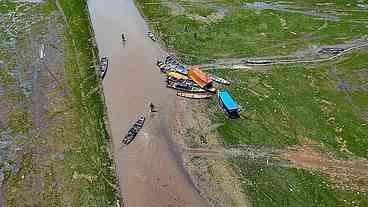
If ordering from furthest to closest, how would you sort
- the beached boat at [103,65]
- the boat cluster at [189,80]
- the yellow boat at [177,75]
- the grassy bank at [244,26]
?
the grassy bank at [244,26]
the beached boat at [103,65]
the yellow boat at [177,75]
the boat cluster at [189,80]

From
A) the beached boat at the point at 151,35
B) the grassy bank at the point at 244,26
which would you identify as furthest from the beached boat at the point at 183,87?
the beached boat at the point at 151,35

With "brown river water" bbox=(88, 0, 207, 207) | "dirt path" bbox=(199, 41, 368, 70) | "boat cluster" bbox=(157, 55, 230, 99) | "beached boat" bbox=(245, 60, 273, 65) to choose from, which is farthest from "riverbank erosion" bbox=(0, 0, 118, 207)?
"beached boat" bbox=(245, 60, 273, 65)

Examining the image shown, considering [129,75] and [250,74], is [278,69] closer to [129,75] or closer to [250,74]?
[250,74]

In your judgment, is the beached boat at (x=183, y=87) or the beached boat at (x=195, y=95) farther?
the beached boat at (x=183, y=87)

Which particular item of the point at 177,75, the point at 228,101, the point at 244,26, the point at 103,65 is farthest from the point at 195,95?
the point at 244,26

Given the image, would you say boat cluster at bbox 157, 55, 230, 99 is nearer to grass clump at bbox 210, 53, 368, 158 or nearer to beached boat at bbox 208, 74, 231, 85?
beached boat at bbox 208, 74, 231, 85

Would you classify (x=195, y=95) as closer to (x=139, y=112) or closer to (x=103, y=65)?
(x=139, y=112)

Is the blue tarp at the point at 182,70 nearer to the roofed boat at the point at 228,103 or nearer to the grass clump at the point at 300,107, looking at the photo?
the grass clump at the point at 300,107

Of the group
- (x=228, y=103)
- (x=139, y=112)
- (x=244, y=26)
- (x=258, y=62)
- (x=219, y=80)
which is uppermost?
(x=244, y=26)
